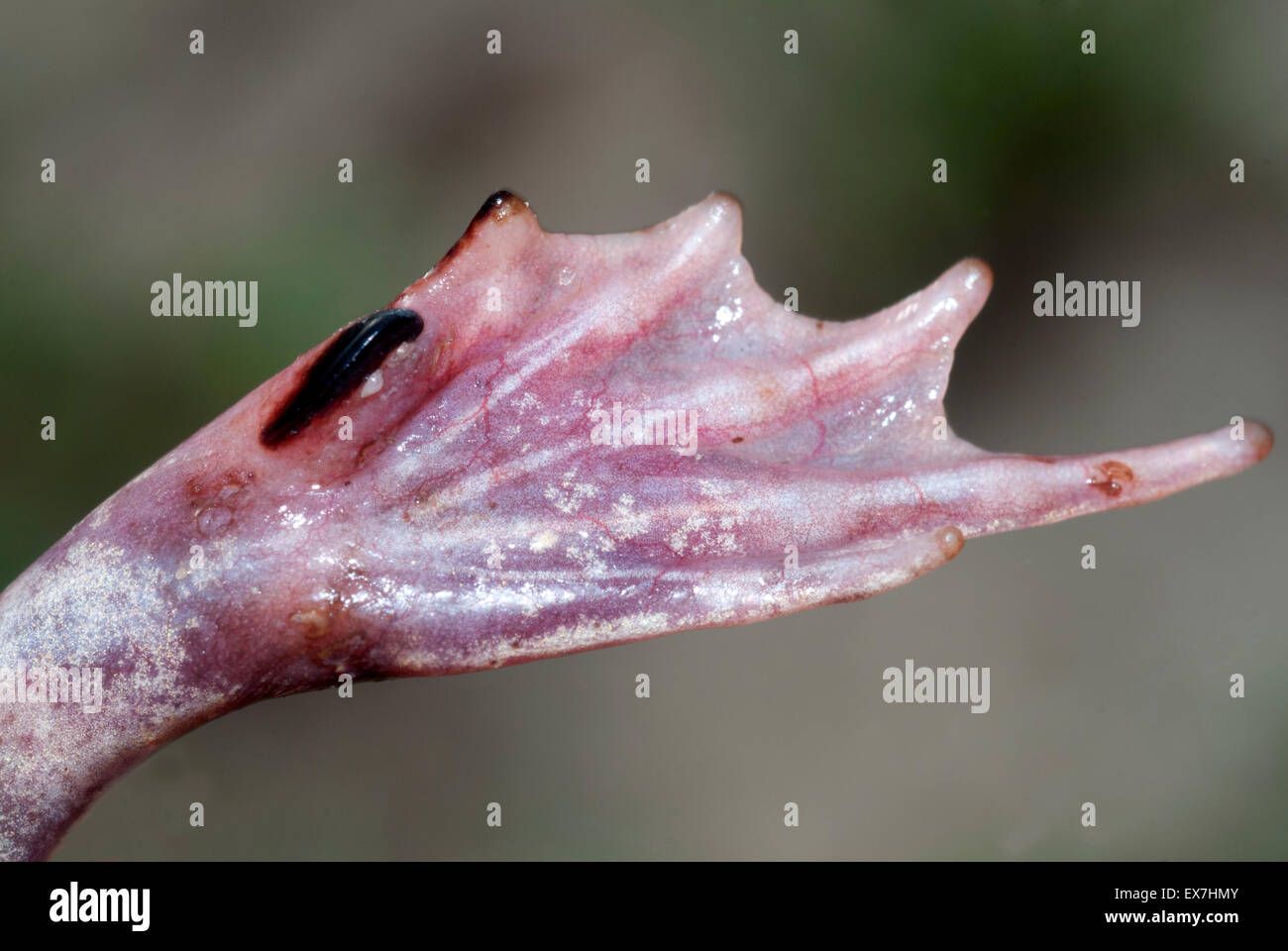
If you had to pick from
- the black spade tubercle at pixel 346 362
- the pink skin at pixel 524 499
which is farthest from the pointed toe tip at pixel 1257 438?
the black spade tubercle at pixel 346 362

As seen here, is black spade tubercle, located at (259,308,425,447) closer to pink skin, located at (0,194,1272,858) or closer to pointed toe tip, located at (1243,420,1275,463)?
pink skin, located at (0,194,1272,858)

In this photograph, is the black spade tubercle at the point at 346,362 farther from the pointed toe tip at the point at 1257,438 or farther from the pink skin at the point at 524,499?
the pointed toe tip at the point at 1257,438

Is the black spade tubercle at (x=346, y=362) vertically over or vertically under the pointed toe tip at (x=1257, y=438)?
over

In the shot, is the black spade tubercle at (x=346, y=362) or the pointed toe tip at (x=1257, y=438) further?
the pointed toe tip at (x=1257, y=438)

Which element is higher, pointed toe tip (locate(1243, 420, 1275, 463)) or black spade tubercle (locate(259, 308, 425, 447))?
black spade tubercle (locate(259, 308, 425, 447))

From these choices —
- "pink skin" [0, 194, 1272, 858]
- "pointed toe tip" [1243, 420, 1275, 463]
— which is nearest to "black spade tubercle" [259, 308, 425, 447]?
"pink skin" [0, 194, 1272, 858]

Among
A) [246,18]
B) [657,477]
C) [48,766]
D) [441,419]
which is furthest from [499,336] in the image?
[246,18]
